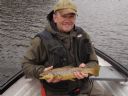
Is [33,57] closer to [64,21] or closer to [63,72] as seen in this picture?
[63,72]

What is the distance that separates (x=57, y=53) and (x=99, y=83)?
1859 millimetres

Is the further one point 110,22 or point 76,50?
point 110,22

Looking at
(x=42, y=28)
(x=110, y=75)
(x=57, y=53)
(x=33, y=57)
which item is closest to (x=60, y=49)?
(x=57, y=53)

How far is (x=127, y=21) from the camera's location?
26.7m

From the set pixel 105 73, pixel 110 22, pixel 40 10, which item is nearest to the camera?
pixel 105 73

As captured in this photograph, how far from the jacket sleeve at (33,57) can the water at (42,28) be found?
32.3 feet

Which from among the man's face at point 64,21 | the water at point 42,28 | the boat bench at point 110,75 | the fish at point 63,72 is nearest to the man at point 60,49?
the man's face at point 64,21

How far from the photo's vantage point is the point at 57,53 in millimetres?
4957

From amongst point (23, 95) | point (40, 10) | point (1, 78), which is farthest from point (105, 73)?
point (40, 10)

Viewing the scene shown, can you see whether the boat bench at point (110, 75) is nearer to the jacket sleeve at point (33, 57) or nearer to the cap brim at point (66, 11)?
the jacket sleeve at point (33, 57)

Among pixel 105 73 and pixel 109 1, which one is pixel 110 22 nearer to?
pixel 109 1

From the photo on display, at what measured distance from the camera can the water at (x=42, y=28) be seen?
675 inches

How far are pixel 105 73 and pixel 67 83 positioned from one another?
1355 millimetres

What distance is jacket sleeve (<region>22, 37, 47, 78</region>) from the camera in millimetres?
4871
